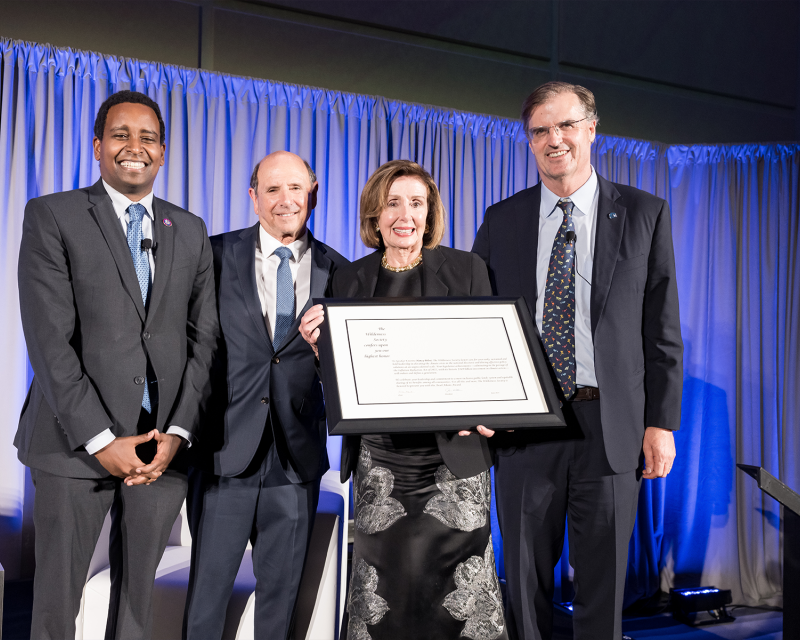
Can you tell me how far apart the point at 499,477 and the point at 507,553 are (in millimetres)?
230

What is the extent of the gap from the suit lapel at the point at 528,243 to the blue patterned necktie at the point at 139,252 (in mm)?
1126

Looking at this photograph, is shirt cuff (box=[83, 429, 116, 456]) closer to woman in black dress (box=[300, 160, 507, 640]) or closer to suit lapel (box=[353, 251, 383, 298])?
woman in black dress (box=[300, 160, 507, 640])

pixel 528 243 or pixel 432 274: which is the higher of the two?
pixel 528 243

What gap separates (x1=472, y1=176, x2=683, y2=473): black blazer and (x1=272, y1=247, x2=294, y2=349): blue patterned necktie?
68cm

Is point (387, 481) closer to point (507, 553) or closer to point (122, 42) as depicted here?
point (507, 553)

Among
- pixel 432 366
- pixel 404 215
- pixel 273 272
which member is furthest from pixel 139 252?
pixel 432 366

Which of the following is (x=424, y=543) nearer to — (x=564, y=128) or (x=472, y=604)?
(x=472, y=604)

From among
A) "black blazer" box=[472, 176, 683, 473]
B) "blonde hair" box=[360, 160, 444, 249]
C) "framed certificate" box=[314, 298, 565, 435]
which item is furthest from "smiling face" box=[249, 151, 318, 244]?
Result: "black blazer" box=[472, 176, 683, 473]

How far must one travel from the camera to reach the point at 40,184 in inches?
135

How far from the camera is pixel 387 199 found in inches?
86.9

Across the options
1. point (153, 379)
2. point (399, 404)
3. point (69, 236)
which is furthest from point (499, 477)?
point (69, 236)

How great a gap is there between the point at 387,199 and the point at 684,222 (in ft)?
9.30

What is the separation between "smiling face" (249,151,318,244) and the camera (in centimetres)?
235

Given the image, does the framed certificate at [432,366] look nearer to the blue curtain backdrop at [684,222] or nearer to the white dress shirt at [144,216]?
the white dress shirt at [144,216]
